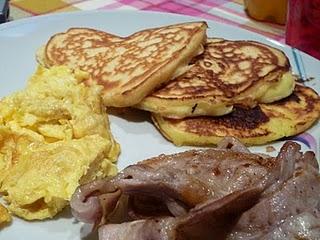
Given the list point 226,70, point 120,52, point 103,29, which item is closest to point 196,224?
point 226,70

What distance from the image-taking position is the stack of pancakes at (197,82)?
1509mm

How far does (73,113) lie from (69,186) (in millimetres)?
228

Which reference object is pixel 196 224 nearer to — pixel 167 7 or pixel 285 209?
pixel 285 209

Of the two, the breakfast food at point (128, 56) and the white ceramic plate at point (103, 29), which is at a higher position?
the breakfast food at point (128, 56)

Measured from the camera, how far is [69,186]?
1240 millimetres

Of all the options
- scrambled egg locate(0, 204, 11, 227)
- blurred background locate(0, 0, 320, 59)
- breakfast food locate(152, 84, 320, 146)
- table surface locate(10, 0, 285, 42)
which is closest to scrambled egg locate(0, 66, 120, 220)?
scrambled egg locate(0, 204, 11, 227)

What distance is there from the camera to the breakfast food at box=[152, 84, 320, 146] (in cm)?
148

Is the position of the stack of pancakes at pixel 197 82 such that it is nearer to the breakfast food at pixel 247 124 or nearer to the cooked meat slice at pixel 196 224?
the breakfast food at pixel 247 124

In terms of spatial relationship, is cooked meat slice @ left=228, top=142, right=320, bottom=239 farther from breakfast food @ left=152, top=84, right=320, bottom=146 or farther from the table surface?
the table surface

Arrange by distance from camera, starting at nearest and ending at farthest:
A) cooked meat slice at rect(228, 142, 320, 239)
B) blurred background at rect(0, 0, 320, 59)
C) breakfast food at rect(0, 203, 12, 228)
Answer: cooked meat slice at rect(228, 142, 320, 239) → breakfast food at rect(0, 203, 12, 228) → blurred background at rect(0, 0, 320, 59)

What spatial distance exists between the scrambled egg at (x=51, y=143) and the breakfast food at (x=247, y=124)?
136mm

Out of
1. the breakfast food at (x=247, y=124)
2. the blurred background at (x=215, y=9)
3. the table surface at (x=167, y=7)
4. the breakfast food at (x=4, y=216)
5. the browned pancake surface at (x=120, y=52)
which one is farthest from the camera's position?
the table surface at (x=167, y=7)

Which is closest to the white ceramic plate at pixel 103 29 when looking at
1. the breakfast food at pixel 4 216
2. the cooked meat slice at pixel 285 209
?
Answer: the breakfast food at pixel 4 216

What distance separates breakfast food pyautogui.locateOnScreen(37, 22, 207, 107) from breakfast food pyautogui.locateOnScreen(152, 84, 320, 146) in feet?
0.29
